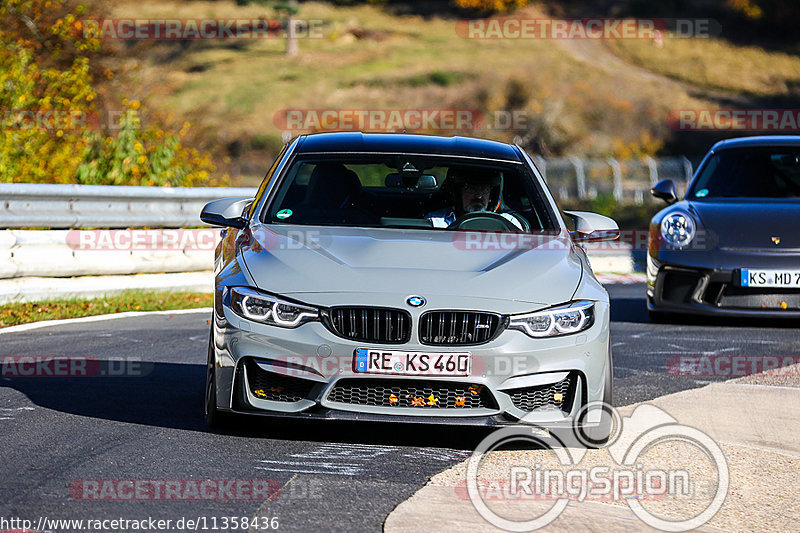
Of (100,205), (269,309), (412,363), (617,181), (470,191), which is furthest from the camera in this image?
(617,181)

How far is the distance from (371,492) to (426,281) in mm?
1103

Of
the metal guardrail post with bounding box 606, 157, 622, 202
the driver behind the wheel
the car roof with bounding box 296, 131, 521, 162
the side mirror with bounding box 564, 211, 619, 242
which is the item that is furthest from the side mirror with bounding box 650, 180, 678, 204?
the metal guardrail post with bounding box 606, 157, 622, 202

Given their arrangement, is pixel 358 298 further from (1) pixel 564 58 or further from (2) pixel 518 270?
(1) pixel 564 58

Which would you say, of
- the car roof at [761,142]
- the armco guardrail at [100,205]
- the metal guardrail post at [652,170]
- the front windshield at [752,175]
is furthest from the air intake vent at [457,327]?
the metal guardrail post at [652,170]

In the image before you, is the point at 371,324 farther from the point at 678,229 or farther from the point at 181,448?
the point at 678,229

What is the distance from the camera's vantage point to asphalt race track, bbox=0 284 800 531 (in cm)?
450

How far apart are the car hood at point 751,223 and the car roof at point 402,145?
3267 mm

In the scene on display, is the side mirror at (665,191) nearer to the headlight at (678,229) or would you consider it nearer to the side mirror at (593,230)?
the headlight at (678,229)

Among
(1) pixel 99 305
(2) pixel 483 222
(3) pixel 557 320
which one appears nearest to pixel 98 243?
(1) pixel 99 305

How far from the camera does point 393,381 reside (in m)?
5.35

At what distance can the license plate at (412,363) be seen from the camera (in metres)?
5.30

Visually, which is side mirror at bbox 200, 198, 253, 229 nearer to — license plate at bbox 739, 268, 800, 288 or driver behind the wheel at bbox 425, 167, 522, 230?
driver behind the wheel at bbox 425, 167, 522, 230

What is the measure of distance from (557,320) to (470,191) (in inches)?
62.3

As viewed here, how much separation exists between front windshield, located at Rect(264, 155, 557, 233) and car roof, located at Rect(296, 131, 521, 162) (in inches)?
3.0
